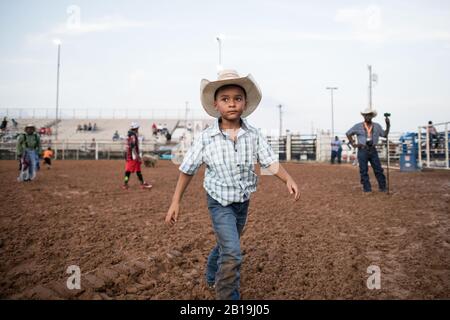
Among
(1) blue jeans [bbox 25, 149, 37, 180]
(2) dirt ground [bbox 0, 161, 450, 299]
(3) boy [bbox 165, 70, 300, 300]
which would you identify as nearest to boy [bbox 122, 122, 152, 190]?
(2) dirt ground [bbox 0, 161, 450, 299]

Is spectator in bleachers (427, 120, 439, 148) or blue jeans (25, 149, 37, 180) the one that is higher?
spectator in bleachers (427, 120, 439, 148)

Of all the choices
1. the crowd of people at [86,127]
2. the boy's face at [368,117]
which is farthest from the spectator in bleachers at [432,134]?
the crowd of people at [86,127]

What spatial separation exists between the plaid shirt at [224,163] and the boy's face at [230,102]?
0.39 ft

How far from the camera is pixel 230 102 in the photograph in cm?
253

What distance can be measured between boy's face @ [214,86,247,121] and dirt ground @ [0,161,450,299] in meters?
1.33

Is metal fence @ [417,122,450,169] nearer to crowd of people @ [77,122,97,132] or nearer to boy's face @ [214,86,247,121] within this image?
boy's face @ [214,86,247,121]

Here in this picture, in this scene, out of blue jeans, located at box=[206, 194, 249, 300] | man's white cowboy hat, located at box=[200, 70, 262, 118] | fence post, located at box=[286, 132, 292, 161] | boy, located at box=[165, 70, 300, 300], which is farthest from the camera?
fence post, located at box=[286, 132, 292, 161]

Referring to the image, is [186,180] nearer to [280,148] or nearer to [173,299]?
[173,299]

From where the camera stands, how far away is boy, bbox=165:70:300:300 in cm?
243

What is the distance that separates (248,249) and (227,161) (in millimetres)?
1434

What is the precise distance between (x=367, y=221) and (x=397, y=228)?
0.47 meters

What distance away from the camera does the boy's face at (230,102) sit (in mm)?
2506

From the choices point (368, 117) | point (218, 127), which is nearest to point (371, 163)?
point (368, 117)
